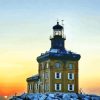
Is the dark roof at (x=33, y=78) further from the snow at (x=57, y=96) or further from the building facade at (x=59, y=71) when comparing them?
the snow at (x=57, y=96)

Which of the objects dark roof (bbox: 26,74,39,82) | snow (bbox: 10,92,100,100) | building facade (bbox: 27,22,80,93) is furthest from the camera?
dark roof (bbox: 26,74,39,82)

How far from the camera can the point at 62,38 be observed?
326ft

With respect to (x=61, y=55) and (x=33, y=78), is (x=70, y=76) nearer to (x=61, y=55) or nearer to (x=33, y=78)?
(x=61, y=55)

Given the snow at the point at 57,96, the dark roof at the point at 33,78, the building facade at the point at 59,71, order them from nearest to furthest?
the snow at the point at 57,96 < the building facade at the point at 59,71 < the dark roof at the point at 33,78

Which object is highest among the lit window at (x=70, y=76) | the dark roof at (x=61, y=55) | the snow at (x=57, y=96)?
the dark roof at (x=61, y=55)

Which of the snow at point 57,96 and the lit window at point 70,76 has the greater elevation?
the lit window at point 70,76

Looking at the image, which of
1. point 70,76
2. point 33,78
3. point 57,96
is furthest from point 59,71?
point 33,78

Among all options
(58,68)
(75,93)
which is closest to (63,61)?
(58,68)

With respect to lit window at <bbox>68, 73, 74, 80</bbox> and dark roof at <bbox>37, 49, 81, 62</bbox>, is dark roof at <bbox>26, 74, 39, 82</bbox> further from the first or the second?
lit window at <bbox>68, 73, 74, 80</bbox>

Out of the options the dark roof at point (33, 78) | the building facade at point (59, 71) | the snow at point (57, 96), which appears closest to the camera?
the snow at point (57, 96)

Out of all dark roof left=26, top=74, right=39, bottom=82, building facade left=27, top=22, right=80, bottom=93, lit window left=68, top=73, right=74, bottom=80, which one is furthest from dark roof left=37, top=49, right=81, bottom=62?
dark roof left=26, top=74, right=39, bottom=82

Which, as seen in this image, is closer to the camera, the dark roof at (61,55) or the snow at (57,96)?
the snow at (57,96)

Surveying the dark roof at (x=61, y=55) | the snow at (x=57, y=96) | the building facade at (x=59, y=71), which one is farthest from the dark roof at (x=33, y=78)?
the dark roof at (x=61, y=55)

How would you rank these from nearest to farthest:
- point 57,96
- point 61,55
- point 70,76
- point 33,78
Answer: point 57,96
point 61,55
point 70,76
point 33,78
